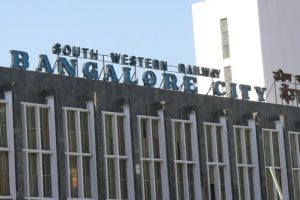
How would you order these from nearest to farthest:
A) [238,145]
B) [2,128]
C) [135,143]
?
[2,128] → [135,143] → [238,145]

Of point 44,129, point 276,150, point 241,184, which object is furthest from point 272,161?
point 44,129

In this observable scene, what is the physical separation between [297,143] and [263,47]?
19.5 m

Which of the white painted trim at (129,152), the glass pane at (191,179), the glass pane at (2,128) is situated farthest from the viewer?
the glass pane at (191,179)

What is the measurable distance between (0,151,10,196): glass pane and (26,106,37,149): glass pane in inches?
90.4

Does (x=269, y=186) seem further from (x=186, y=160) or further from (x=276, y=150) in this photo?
(x=186, y=160)

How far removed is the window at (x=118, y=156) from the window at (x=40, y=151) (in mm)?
4834

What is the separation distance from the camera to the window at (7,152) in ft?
205

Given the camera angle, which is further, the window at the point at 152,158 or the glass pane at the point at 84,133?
the window at the point at 152,158

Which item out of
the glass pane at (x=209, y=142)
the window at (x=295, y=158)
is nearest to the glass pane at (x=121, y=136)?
the glass pane at (x=209, y=142)

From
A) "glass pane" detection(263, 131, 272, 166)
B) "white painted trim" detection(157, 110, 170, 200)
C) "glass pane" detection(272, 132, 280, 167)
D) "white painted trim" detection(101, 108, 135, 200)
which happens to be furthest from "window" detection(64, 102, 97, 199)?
"glass pane" detection(272, 132, 280, 167)

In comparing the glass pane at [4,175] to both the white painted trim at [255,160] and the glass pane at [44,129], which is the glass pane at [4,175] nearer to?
the glass pane at [44,129]

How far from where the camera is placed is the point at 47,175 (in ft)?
214

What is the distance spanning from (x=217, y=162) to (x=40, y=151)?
17.6 metres

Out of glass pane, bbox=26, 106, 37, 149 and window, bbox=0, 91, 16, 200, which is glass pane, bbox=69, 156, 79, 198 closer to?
glass pane, bbox=26, 106, 37, 149
